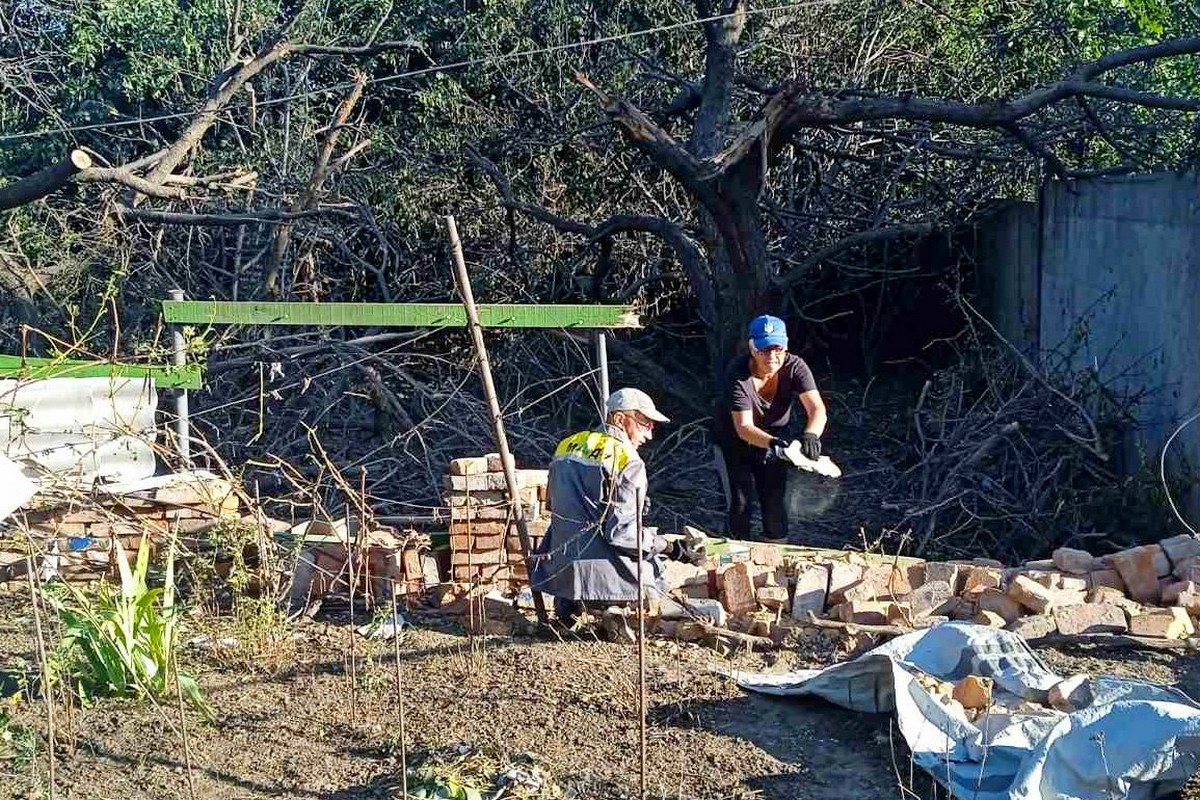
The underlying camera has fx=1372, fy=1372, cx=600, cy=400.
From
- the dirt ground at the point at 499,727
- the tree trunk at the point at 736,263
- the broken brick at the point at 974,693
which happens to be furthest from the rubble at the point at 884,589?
the tree trunk at the point at 736,263

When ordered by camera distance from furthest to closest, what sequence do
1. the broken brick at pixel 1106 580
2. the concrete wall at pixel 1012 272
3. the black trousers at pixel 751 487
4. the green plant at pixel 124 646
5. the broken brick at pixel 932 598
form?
the concrete wall at pixel 1012 272 < the black trousers at pixel 751 487 < the broken brick at pixel 1106 580 < the broken brick at pixel 932 598 < the green plant at pixel 124 646

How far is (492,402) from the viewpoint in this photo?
5906 millimetres

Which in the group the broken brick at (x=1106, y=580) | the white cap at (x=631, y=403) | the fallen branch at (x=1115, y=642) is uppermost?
the white cap at (x=631, y=403)

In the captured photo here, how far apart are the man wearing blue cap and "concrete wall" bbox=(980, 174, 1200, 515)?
2.24 m

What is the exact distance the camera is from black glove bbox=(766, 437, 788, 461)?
709cm

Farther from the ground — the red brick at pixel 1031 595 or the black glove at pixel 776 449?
the black glove at pixel 776 449

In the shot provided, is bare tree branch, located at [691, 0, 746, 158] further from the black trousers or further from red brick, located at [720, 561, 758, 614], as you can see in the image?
red brick, located at [720, 561, 758, 614]

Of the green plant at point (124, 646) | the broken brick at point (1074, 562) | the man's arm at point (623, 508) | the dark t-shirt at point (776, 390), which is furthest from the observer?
the dark t-shirt at point (776, 390)

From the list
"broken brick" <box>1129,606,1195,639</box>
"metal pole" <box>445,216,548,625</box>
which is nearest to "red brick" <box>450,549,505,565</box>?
"metal pole" <box>445,216,548,625</box>

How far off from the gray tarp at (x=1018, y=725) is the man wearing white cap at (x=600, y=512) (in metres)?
0.91

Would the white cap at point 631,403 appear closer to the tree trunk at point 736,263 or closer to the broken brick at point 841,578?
the broken brick at point 841,578

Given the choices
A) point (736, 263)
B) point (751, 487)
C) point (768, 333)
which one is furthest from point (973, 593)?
point (736, 263)

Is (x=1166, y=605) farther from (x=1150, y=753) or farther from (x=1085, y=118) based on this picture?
(x=1085, y=118)

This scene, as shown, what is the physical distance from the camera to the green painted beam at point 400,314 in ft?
23.2
